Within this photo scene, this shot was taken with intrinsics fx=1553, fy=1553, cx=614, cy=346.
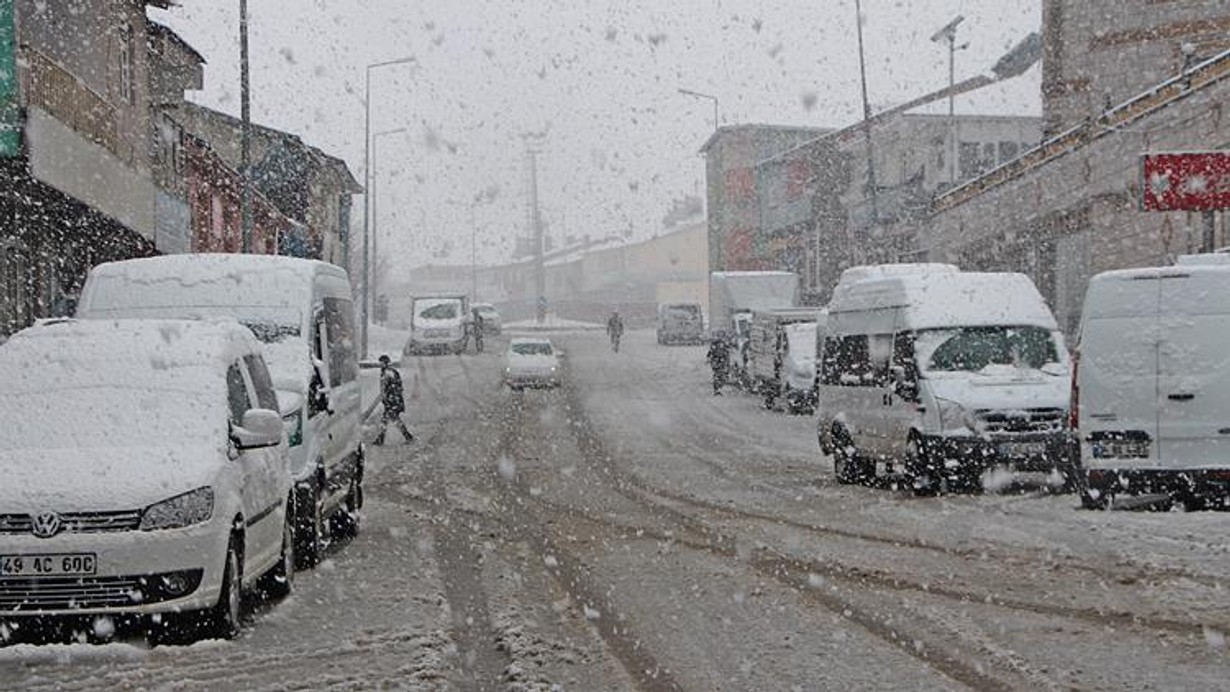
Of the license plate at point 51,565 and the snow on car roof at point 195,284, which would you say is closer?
the license plate at point 51,565

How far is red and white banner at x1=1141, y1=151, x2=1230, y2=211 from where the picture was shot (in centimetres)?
1639

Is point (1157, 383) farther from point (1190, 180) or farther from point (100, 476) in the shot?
point (100, 476)

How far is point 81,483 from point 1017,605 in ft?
17.1

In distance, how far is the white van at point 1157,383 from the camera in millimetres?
13383

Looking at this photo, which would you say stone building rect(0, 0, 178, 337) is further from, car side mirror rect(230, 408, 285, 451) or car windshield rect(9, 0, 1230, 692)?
car side mirror rect(230, 408, 285, 451)

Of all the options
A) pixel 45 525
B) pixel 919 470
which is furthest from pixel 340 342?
pixel 919 470

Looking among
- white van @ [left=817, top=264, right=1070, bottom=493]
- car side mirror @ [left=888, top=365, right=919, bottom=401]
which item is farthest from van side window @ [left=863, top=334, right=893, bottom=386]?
car side mirror @ [left=888, top=365, right=919, bottom=401]

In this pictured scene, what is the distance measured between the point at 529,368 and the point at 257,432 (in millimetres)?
33666

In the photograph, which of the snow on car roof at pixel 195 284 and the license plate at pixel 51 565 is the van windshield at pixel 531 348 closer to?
the snow on car roof at pixel 195 284

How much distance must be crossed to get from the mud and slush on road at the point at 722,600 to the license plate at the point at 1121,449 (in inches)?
21.0

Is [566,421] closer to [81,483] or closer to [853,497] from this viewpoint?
[853,497]

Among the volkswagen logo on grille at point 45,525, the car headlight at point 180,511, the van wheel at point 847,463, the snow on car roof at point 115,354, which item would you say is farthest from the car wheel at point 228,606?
the van wheel at point 847,463

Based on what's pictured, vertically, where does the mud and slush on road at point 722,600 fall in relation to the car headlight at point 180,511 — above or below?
below

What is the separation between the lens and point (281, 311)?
12.3m
